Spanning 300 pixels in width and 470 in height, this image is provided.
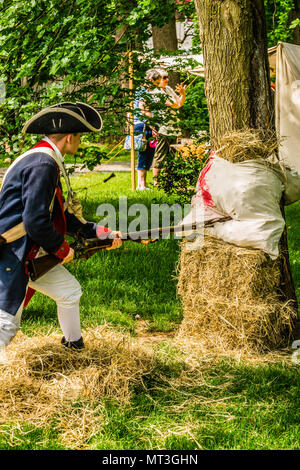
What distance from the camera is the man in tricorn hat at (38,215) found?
3.76 m

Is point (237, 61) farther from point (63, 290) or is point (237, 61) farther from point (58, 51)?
point (63, 290)

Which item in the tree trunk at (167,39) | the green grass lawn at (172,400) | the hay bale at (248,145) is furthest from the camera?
the tree trunk at (167,39)

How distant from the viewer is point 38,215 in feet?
12.3

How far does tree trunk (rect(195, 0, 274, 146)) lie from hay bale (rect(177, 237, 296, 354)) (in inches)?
44.0

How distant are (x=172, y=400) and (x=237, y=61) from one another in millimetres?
2840

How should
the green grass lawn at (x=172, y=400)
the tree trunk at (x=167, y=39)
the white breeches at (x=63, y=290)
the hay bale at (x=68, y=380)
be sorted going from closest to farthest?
1. the green grass lawn at (x=172, y=400)
2. the hay bale at (x=68, y=380)
3. the white breeches at (x=63, y=290)
4. the tree trunk at (x=167, y=39)

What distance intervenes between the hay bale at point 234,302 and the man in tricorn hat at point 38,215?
4.09 feet

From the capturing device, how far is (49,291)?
4242 millimetres

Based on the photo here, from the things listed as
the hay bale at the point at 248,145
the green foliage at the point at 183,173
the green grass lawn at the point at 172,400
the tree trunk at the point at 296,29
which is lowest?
the green grass lawn at the point at 172,400

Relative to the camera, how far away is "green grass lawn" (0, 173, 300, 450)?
3477mm

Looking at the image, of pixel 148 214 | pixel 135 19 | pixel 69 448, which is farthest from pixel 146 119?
pixel 69 448

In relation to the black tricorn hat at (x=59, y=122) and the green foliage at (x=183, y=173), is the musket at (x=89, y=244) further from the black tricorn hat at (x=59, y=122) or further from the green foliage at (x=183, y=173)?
the green foliage at (x=183, y=173)

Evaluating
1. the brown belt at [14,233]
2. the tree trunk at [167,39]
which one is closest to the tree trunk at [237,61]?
the brown belt at [14,233]

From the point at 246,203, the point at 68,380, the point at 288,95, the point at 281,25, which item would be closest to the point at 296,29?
the point at 281,25
